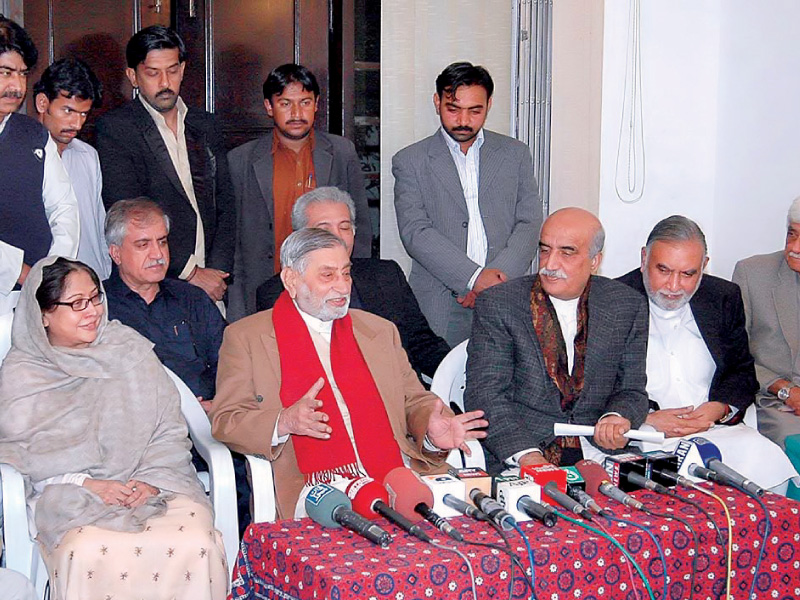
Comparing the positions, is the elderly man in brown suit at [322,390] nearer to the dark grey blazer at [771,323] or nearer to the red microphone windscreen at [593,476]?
→ the red microphone windscreen at [593,476]

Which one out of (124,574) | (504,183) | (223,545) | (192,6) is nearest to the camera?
(124,574)

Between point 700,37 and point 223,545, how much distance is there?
328 centimetres

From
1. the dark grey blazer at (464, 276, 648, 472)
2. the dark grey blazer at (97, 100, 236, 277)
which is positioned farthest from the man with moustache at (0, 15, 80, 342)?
the dark grey blazer at (464, 276, 648, 472)

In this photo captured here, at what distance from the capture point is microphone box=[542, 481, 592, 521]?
2480 mm

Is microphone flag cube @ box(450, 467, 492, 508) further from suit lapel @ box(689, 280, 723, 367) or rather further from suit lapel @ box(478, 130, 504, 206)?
suit lapel @ box(478, 130, 504, 206)

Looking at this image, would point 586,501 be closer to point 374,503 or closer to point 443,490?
point 443,490

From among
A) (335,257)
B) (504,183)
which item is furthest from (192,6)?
(335,257)

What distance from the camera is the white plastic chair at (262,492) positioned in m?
3.19

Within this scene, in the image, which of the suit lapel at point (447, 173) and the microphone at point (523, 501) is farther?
the suit lapel at point (447, 173)

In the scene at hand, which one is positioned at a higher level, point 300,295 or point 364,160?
point 364,160

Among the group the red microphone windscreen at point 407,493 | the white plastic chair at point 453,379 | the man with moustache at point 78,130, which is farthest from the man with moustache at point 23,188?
the red microphone windscreen at point 407,493

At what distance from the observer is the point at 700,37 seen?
4.99m

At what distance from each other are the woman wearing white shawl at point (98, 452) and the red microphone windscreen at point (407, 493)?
2.60 feet

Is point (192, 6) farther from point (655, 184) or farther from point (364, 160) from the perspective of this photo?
point (655, 184)
